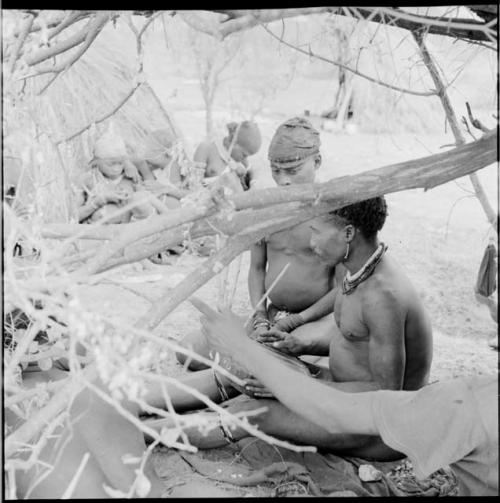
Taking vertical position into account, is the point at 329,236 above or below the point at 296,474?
above

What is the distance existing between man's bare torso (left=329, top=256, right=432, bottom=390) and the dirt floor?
49 centimetres

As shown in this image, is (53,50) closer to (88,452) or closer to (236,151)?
(88,452)

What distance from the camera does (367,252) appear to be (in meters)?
3.08

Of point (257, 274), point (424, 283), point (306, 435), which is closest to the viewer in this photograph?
point (306, 435)

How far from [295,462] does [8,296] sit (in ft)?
5.13

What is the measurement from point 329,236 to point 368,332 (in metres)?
0.42

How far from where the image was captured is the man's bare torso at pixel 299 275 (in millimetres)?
4078

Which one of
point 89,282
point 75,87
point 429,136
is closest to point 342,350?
point 89,282

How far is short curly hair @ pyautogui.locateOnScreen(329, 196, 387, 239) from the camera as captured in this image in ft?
9.78

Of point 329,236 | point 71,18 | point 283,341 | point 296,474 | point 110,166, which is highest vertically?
point 71,18

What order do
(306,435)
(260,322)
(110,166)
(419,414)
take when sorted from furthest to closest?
(110,166) < (260,322) < (306,435) < (419,414)

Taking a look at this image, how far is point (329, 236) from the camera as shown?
120 inches

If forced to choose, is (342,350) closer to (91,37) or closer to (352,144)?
(91,37)

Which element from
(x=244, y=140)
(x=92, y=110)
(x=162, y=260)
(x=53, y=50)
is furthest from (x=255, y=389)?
(x=244, y=140)
